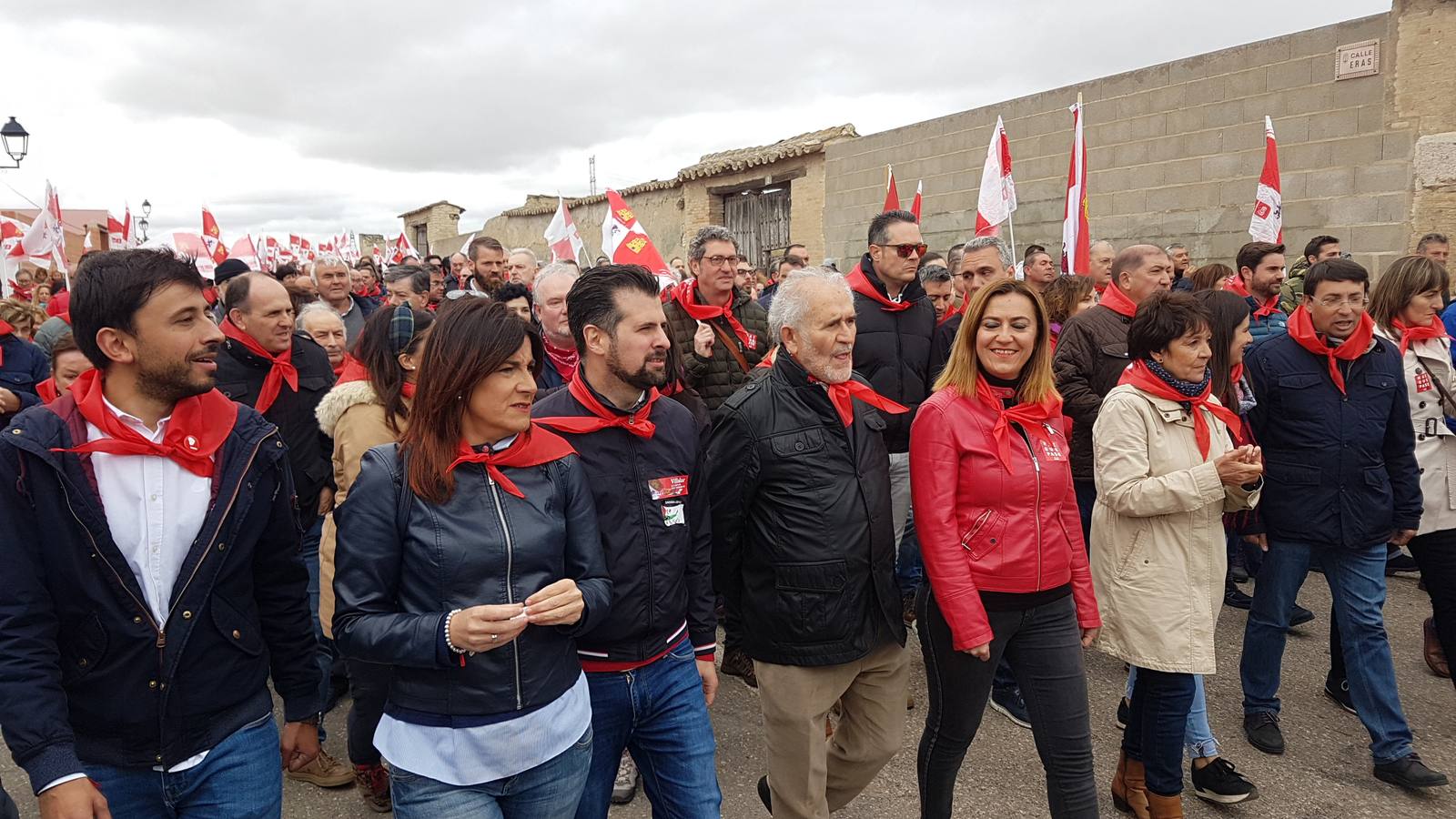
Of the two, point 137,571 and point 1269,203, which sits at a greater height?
point 1269,203

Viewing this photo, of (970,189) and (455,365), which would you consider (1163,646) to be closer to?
(455,365)

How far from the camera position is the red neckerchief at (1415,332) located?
4.45 m

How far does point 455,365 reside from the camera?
216cm

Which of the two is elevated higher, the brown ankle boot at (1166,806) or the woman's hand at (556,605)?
the woman's hand at (556,605)

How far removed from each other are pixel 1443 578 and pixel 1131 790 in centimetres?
197

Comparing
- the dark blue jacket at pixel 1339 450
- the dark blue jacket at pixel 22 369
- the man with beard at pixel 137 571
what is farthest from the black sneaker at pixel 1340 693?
the dark blue jacket at pixel 22 369

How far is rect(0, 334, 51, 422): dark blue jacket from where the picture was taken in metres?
5.63

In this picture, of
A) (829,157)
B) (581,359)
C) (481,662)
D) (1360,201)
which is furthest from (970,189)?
(481,662)

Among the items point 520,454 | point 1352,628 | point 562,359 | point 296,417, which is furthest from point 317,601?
point 1352,628

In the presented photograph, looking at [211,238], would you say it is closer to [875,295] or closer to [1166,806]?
[875,295]

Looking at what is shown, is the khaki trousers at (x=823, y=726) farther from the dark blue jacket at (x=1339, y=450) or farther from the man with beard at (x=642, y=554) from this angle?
the dark blue jacket at (x=1339, y=450)

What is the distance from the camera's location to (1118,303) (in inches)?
193

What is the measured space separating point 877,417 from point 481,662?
5.26 ft

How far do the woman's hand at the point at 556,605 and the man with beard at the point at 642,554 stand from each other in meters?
0.40
